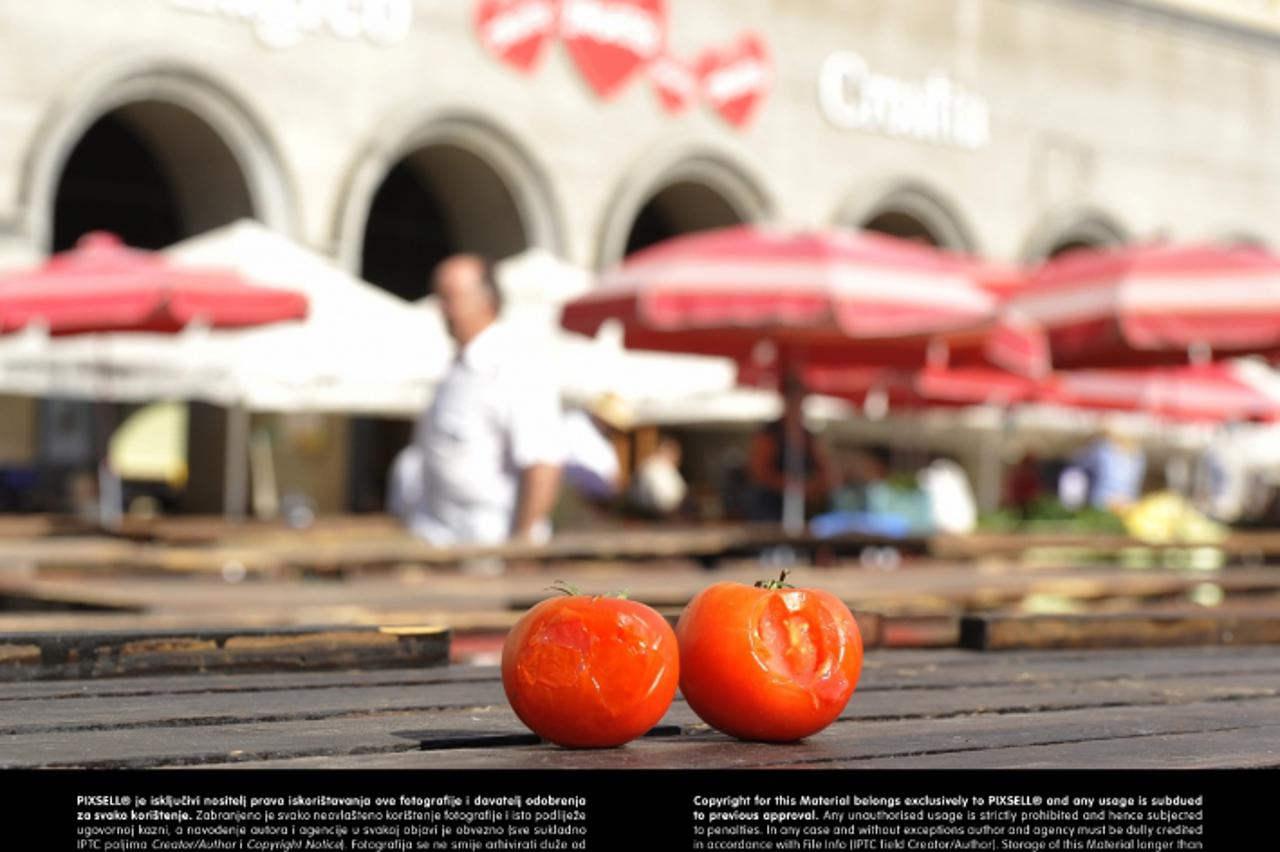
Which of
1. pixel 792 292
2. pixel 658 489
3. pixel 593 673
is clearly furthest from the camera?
pixel 658 489

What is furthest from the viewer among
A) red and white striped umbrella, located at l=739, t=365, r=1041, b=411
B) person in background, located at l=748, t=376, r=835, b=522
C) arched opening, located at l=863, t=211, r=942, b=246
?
arched opening, located at l=863, t=211, r=942, b=246

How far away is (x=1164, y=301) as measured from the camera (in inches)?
421

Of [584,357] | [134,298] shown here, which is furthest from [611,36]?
[134,298]

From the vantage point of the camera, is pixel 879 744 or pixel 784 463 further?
pixel 784 463

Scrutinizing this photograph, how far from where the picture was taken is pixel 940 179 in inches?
888

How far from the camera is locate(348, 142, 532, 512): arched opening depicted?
19172 mm

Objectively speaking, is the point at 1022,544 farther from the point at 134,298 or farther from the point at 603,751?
the point at 603,751

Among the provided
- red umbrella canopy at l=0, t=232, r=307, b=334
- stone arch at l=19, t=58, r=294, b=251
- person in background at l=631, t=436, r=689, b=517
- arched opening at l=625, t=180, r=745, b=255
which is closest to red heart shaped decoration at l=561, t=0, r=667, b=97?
arched opening at l=625, t=180, r=745, b=255

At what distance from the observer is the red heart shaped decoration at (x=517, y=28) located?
1850 centimetres

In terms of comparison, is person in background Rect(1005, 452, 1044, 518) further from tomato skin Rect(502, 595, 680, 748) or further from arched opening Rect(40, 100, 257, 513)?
tomato skin Rect(502, 595, 680, 748)

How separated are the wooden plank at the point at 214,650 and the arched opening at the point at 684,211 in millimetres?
17947

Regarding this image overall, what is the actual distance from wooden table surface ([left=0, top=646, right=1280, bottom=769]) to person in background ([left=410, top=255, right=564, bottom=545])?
13.0 feet

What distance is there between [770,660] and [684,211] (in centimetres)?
1981
